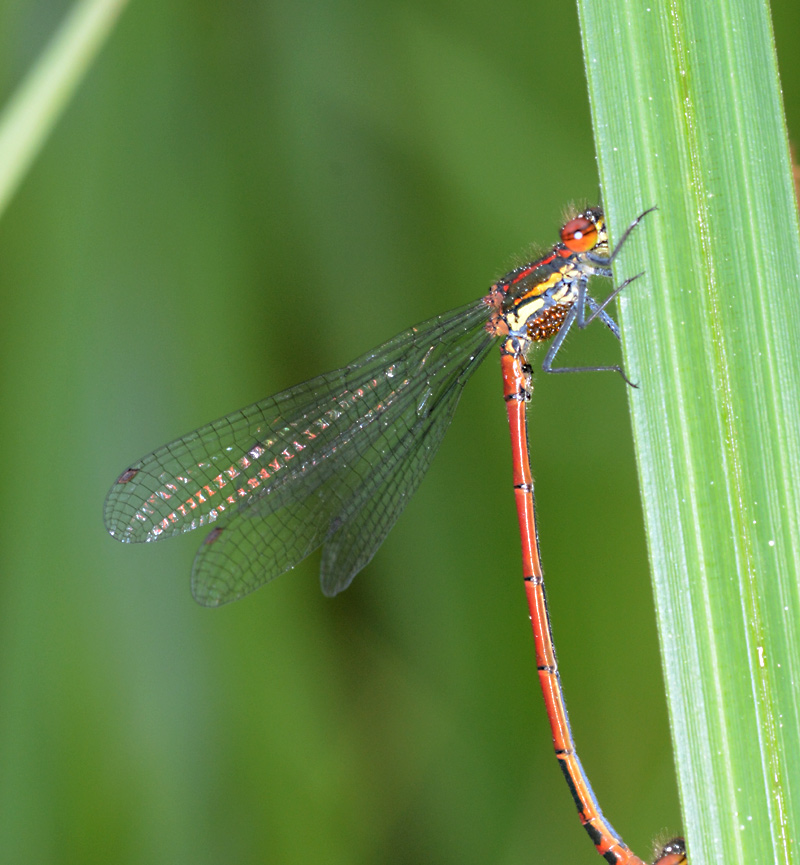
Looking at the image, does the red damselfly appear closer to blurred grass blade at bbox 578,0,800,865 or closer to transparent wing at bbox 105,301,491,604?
transparent wing at bbox 105,301,491,604

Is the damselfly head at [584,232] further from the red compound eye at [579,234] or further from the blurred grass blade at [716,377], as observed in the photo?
the blurred grass blade at [716,377]

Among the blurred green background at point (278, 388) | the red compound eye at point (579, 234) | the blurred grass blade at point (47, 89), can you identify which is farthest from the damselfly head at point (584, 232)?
the blurred grass blade at point (47, 89)

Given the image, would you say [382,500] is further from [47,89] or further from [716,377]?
[47,89]

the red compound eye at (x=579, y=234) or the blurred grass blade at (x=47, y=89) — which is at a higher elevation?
the blurred grass blade at (x=47, y=89)

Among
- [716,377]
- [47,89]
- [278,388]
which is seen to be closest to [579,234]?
[716,377]

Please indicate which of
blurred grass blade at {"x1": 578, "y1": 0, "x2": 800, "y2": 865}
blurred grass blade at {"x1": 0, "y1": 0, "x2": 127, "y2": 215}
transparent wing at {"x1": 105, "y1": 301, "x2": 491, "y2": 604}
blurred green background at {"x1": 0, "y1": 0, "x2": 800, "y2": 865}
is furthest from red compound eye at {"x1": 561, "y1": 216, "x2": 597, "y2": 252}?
blurred grass blade at {"x1": 0, "y1": 0, "x2": 127, "y2": 215}

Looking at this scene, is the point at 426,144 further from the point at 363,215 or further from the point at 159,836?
the point at 159,836

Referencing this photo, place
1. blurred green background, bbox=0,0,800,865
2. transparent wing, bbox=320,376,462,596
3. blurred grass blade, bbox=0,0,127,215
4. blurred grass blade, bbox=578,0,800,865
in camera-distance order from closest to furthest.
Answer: blurred grass blade, bbox=578,0,800,865, blurred grass blade, bbox=0,0,127,215, blurred green background, bbox=0,0,800,865, transparent wing, bbox=320,376,462,596
